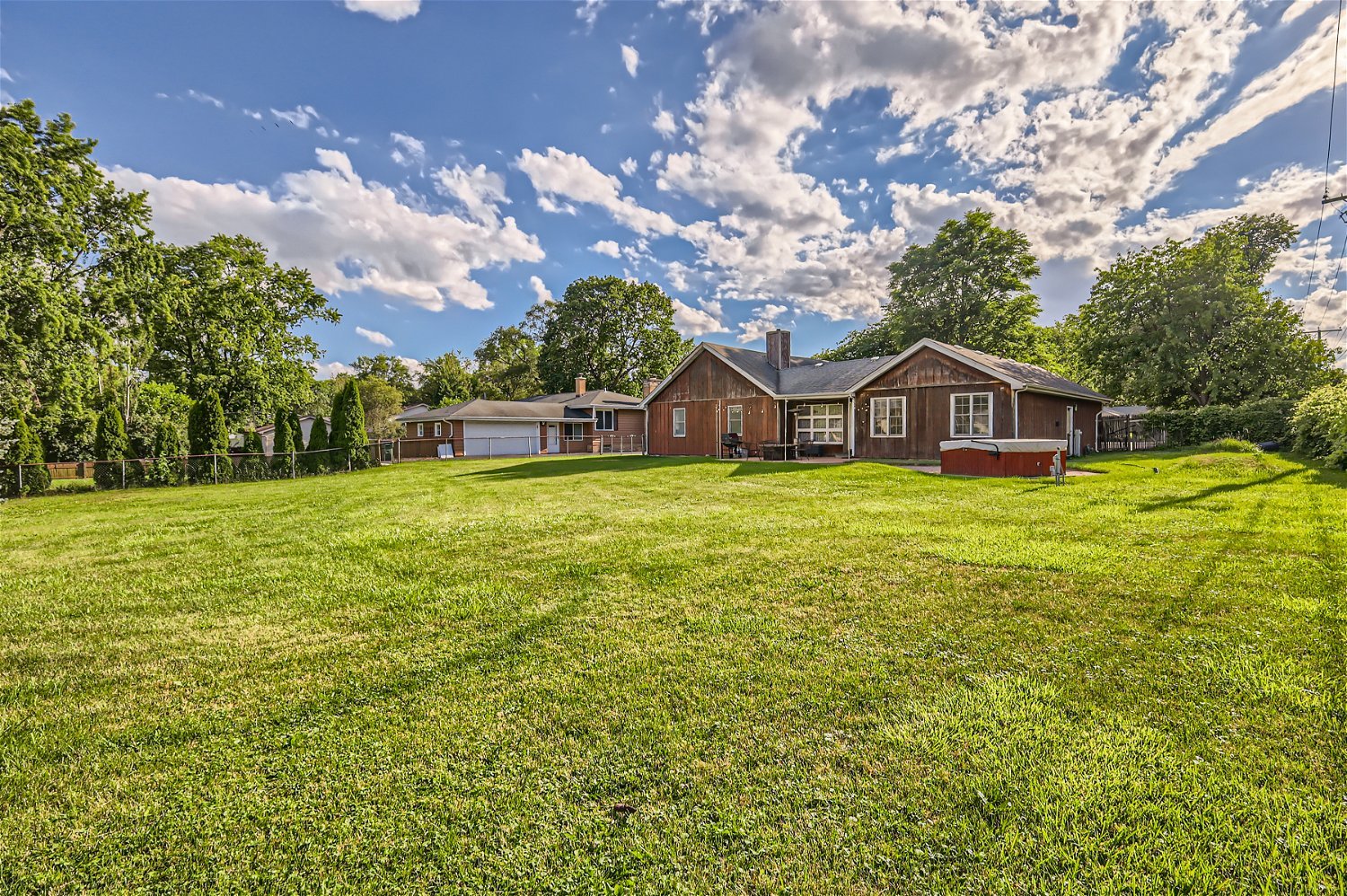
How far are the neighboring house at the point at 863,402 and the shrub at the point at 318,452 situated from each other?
1368 centimetres

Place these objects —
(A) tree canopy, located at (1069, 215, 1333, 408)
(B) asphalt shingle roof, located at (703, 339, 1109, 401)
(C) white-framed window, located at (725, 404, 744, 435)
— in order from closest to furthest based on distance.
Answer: (B) asphalt shingle roof, located at (703, 339, 1109, 401)
(C) white-framed window, located at (725, 404, 744, 435)
(A) tree canopy, located at (1069, 215, 1333, 408)

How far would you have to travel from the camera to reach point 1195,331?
80.4ft

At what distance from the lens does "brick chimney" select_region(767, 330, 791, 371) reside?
25328mm

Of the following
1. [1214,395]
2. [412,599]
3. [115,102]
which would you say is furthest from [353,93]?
[1214,395]

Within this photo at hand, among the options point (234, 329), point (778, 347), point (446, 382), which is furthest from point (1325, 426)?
A: point (446, 382)

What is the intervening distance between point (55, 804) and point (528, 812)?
200 centimetres

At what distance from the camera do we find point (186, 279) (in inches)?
1033

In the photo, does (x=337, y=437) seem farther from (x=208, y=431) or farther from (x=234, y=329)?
(x=234, y=329)

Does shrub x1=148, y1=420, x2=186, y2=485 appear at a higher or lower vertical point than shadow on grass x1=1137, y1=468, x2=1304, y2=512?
higher

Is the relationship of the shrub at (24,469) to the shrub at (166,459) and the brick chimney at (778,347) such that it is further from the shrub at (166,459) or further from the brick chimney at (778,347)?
the brick chimney at (778,347)

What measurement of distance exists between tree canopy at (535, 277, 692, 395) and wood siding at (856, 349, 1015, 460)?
99.2 feet

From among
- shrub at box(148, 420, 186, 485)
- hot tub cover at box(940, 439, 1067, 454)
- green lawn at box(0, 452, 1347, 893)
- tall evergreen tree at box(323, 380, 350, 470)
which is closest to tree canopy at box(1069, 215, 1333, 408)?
hot tub cover at box(940, 439, 1067, 454)

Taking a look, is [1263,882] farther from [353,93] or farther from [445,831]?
[353,93]

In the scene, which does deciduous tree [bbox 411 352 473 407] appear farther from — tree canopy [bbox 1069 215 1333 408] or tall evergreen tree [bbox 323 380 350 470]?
tree canopy [bbox 1069 215 1333 408]
